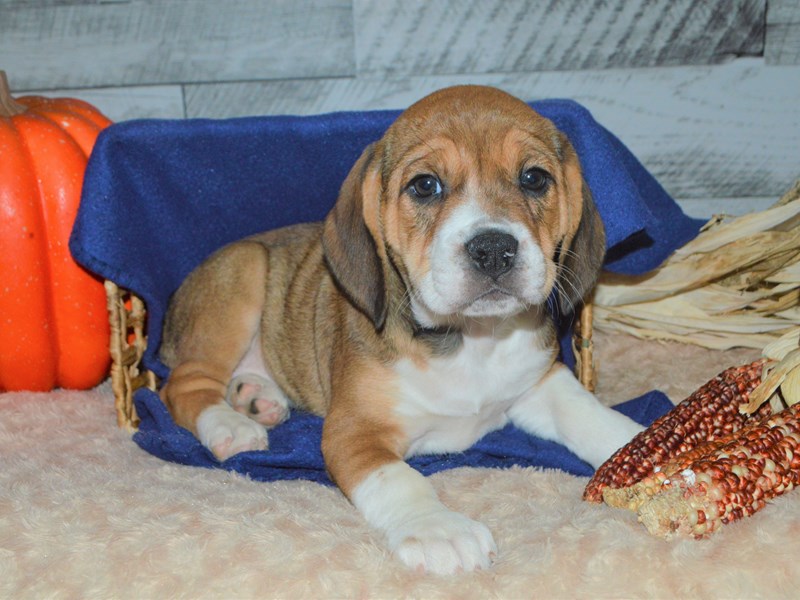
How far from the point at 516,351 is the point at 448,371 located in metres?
0.33

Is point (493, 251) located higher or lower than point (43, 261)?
higher

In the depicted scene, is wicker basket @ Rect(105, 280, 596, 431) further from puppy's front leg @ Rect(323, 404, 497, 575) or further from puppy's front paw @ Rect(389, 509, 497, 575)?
puppy's front paw @ Rect(389, 509, 497, 575)

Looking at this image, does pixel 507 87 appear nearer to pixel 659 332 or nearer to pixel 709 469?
pixel 659 332

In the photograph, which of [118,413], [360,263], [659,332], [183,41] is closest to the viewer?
[360,263]

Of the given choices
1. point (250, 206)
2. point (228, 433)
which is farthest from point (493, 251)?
point (250, 206)

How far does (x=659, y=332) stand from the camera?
5.09m

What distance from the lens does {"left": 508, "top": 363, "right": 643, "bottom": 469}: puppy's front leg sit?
3746 millimetres

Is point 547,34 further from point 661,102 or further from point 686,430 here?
point 686,430

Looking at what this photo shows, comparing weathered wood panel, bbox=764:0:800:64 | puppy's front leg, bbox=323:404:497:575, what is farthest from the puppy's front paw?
weathered wood panel, bbox=764:0:800:64

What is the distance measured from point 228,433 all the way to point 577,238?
1.69 m

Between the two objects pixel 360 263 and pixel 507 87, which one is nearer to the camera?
pixel 360 263

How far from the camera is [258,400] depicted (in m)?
4.45

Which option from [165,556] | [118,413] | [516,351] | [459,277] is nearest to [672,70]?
[516,351]

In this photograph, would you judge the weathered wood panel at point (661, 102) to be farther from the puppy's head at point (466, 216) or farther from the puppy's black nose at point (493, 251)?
the puppy's black nose at point (493, 251)
